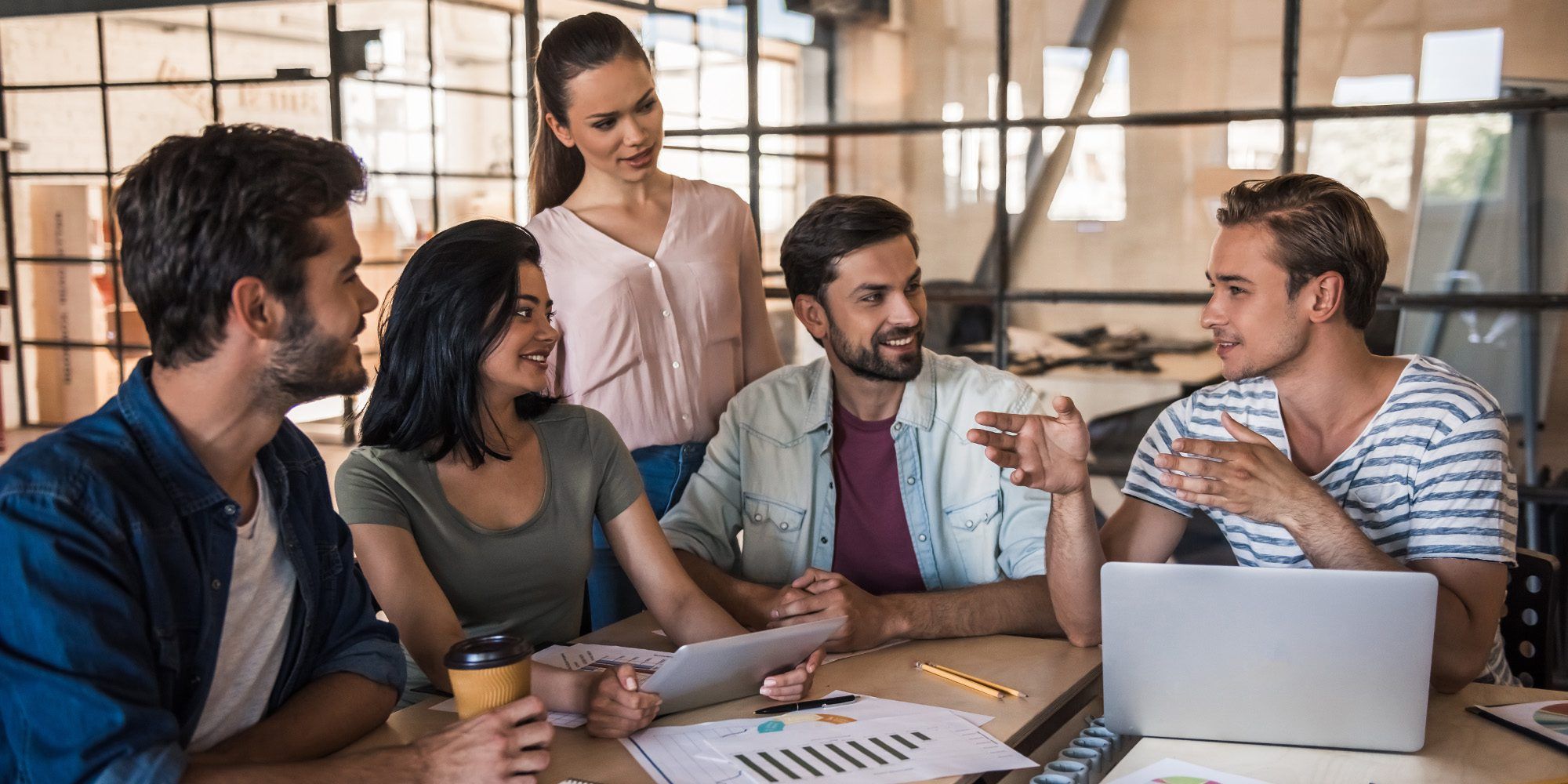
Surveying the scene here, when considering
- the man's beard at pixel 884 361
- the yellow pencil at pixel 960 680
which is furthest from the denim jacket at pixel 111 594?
the man's beard at pixel 884 361

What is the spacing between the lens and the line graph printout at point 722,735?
1537 millimetres

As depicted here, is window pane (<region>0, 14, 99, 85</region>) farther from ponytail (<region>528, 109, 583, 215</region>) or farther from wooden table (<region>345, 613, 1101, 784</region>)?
wooden table (<region>345, 613, 1101, 784</region>)

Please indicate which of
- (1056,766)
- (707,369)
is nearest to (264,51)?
(707,369)

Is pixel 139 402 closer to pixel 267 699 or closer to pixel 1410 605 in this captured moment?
pixel 267 699

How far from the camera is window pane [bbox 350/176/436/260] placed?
5.91 metres

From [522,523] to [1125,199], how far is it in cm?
240

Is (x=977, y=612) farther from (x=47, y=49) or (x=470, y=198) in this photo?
(x=47, y=49)

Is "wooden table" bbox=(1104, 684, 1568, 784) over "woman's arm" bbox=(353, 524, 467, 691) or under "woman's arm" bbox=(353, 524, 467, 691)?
under

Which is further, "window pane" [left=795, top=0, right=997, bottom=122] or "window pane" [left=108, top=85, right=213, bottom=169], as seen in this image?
"window pane" [left=108, top=85, right=213, bottom=169]

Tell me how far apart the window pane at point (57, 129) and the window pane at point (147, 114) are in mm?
78

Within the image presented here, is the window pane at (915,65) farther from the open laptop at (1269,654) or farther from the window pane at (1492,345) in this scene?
the open laptop at (1269,654)

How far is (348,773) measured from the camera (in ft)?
4.67

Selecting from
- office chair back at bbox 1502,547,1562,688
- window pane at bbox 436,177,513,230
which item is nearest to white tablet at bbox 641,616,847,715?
office chair back at bbox 1502,547,1562,688

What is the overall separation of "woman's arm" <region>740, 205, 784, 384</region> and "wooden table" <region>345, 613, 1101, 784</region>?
0.85 metres
